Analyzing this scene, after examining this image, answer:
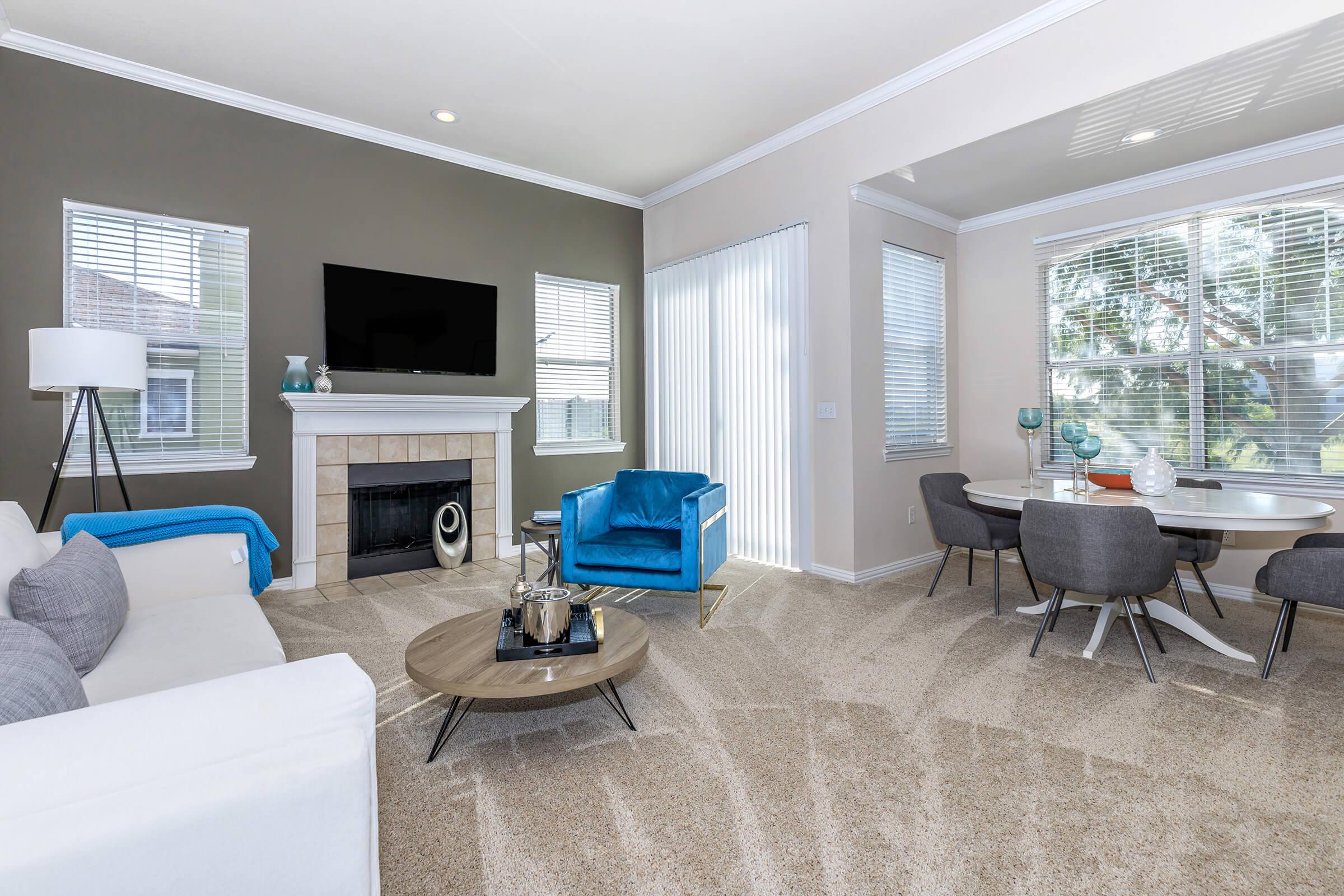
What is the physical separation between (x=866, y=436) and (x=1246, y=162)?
8.61ft

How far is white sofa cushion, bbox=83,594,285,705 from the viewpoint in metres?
1.68

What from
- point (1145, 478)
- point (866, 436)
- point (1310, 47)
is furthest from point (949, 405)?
point (1310, 47)

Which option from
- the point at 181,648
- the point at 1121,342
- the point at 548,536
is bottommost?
the point at 181,648

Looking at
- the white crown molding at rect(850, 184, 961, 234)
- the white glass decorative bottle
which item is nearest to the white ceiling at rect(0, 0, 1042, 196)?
the white crown molding at rect(850, 184, 961, 234)

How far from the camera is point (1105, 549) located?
2625 millimetres

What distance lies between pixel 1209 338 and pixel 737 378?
116 inches

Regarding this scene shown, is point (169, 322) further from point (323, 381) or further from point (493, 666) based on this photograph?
point (493, 666)

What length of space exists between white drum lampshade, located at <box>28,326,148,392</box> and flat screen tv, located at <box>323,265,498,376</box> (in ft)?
4.50

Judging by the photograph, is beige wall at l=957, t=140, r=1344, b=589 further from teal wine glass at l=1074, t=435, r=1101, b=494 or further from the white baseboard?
teal wine glass at l=1074, t=435, r=1101, b=494

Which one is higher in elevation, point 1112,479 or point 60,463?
point 60,463

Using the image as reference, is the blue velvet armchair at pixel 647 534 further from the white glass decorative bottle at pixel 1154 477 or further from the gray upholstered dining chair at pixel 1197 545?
the gray upholstered dining chair at pixel 1197 545

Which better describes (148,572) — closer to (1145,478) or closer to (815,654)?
(815,654)

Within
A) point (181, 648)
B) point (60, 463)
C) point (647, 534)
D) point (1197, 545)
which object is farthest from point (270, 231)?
point (1197, 545)

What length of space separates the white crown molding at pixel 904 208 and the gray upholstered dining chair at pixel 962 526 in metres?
1.84
